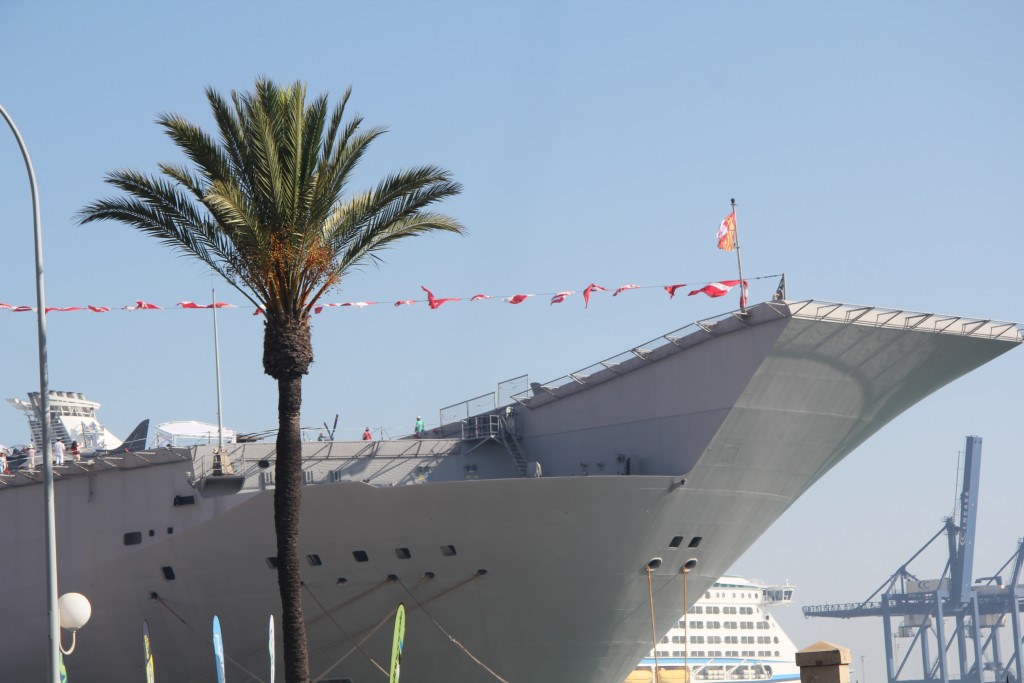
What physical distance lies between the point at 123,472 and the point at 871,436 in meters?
16.2

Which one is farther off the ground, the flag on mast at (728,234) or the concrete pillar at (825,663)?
the flag on mast at (728,234)

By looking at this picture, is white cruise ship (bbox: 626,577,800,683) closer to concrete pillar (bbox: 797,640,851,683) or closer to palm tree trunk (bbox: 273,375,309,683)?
palm tree trunk (bbox: 273,375,309,683)

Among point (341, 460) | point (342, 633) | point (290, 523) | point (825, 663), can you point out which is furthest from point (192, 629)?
point (825, 663)

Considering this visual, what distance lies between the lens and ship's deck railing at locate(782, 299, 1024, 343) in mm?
23047

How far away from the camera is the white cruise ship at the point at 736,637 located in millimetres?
71625

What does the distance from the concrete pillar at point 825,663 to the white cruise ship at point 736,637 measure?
57164 millimetres

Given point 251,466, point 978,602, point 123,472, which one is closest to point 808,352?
point 251,466

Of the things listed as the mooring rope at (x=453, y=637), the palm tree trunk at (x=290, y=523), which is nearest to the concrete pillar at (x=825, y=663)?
the palm tree trunk at (x=290, y=523)

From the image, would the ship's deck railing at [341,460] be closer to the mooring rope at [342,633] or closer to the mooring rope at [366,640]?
the mooring rope at [342,633]

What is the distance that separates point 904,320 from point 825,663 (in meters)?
11.4

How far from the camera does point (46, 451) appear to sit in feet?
50.0

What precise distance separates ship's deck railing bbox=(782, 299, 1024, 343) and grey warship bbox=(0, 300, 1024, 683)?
0.04 meters

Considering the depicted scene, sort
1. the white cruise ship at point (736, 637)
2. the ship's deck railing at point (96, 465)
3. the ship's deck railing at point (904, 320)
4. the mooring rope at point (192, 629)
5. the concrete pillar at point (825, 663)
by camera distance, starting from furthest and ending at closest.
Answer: the white cruise ship at point (736, 637), the ship's deck railing at point (96, 465), the mooring rope at point (192, 629), the ship's deck railing at point (904, 320), the concrete pillar at point (825, 663)

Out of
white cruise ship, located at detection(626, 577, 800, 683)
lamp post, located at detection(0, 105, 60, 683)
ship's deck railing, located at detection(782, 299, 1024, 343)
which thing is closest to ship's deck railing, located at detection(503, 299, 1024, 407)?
ship's deck railing, located at detection(782, 299, 1024, 343)
